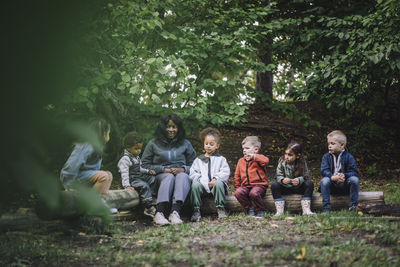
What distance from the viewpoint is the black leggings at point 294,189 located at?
16.5 ft

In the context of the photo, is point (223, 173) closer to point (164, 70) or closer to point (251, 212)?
point (251, 212)

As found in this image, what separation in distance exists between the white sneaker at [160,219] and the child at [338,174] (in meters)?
2.23

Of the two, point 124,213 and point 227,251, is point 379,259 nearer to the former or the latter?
point 227,251

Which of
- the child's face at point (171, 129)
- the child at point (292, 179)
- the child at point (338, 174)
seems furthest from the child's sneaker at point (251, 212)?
the child's face at point (171, 129)

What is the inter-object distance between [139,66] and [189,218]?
8.08 feet

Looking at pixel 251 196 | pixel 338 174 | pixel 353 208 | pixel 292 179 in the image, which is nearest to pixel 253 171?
pixel 251 196

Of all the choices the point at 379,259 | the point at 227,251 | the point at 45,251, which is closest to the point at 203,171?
the point at 227,251

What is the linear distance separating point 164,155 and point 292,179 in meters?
1.91

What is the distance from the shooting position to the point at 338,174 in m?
5.09

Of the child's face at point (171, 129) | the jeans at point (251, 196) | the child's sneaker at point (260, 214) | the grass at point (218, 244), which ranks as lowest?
the grass at point (218, 244)

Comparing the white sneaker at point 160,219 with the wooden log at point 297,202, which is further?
the wooden log at point 297,202

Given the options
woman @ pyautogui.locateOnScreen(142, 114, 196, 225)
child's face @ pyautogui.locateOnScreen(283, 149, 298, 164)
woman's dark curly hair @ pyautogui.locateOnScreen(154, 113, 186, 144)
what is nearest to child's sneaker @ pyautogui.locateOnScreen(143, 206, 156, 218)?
woman @ pyautogui.locateOnScreen(142, 114, 196, 225)

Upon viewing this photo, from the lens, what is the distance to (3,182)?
2.76ft

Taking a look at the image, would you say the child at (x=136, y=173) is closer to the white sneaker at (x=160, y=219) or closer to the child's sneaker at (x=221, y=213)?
the white sneaker at (x=160, y=219)
